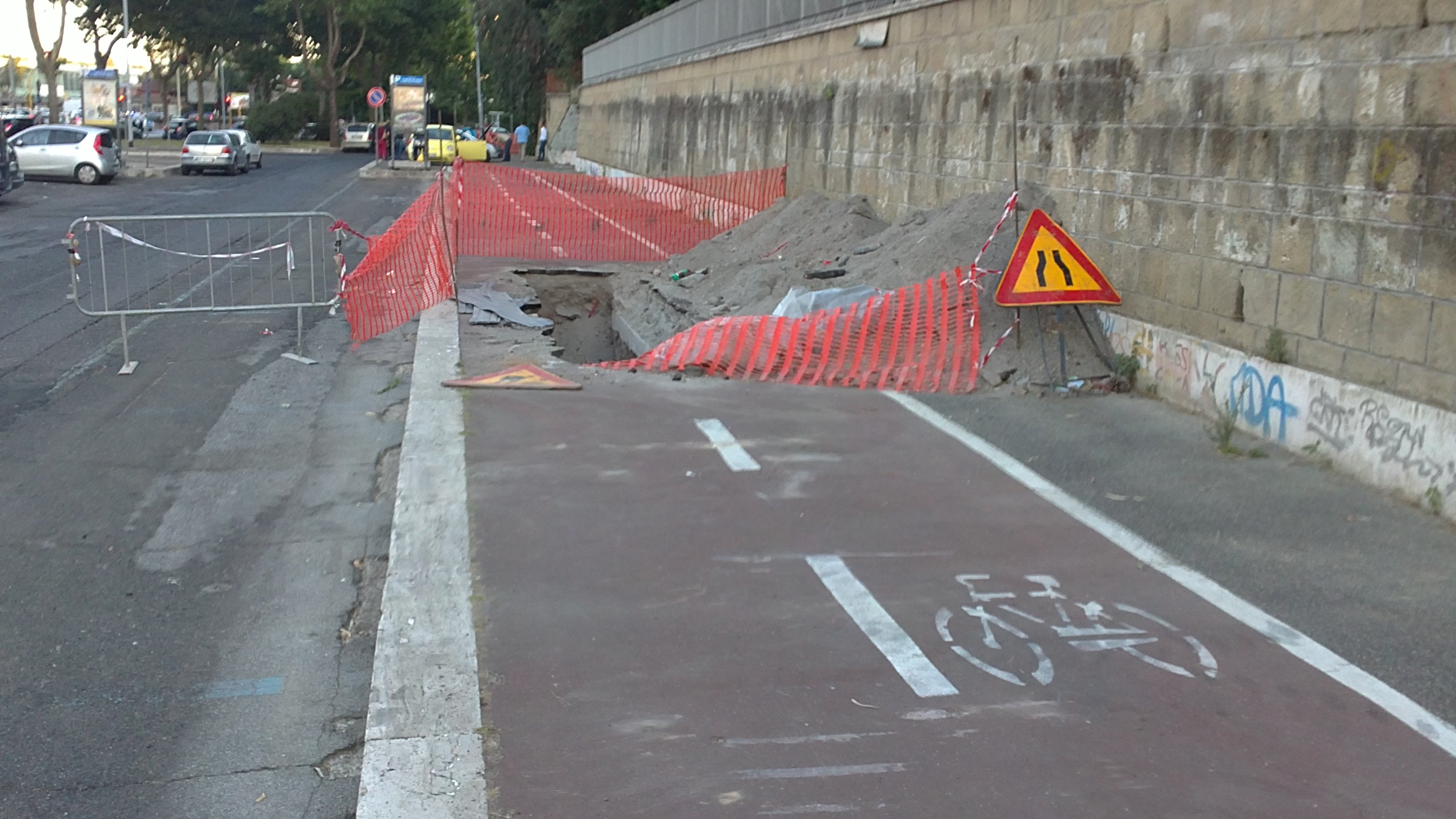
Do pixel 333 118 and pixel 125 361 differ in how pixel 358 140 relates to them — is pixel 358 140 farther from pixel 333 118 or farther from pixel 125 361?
pixel 125 361

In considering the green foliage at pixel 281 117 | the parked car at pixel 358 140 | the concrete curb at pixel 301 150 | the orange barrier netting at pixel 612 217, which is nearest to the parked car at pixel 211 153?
the orange barrier netting at pixel 612 217

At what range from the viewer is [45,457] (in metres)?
8.02

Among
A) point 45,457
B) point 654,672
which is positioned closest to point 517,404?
point 45,457

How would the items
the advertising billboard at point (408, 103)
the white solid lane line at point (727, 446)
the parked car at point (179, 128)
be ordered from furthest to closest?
the parked car at point (179, 128), the advertising billboard at point (408, 103), the white solid lane line at point (727, 446)

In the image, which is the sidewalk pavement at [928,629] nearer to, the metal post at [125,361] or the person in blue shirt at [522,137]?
the metal post at [125,361]

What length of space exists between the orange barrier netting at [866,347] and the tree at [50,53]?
195ft

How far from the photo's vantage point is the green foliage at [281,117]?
288 feet

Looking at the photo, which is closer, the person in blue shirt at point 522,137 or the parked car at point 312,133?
the person in blue shirt at point 522,137

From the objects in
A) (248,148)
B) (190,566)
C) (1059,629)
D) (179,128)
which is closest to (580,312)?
(190,566)

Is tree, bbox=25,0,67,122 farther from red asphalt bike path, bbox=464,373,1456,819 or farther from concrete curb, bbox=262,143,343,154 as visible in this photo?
red asphalt bike path, bbox=464,373,1456,819

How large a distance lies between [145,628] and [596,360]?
9544 millimetres

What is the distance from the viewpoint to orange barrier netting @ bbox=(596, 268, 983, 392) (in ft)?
33.1

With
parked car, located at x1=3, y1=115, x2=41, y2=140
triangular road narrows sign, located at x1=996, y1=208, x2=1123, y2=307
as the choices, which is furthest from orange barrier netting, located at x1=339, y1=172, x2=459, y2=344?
parked car, located at x1=3, y1=115, x2=41, y2=140

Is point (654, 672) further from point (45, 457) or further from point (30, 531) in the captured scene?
point (45, 457)
